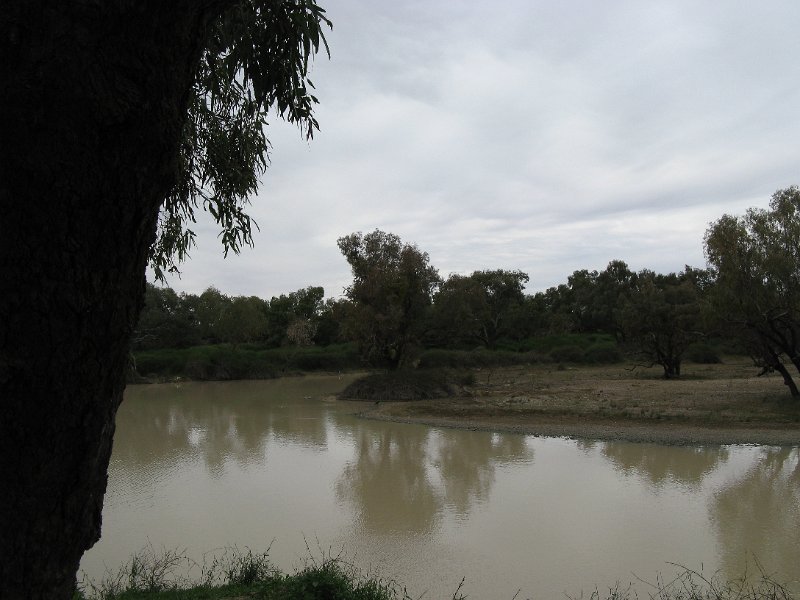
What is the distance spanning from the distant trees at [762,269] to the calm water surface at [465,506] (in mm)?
5781

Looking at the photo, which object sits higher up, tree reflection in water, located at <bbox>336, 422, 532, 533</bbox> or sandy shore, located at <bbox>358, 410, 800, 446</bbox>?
sandy shore, located at <bbox>358, 410, 800, 446</bbox>

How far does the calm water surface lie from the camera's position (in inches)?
282

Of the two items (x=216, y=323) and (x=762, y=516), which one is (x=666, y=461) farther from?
(x=216, y=323)

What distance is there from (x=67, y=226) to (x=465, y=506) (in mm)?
8992

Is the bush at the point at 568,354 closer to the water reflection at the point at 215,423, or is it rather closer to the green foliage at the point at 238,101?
the water reflection at the point at 215,423

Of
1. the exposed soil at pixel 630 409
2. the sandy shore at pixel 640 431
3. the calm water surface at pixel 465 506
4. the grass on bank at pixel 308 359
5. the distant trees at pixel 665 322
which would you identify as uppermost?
the distant trees at pixel 665 322

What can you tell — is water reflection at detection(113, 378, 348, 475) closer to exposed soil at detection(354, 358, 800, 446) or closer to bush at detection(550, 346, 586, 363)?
exposed soil at detection(354, 358, 800, 446)

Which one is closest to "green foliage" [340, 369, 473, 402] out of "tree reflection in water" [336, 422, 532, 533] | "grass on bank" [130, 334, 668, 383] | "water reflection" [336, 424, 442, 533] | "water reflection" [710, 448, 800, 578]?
"tree reflection in water" [336, 422, 532, 533]

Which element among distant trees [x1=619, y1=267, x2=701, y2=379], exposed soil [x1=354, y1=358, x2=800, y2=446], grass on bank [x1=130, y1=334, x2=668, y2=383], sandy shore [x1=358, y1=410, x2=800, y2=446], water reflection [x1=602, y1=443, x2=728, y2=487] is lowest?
water reflection [x1=602, y1=443, x2=728, y2=487]

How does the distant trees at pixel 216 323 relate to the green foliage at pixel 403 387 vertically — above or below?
above

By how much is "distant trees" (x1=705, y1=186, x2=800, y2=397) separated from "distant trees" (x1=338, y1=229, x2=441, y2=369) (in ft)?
38.7

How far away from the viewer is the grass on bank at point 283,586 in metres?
4.89

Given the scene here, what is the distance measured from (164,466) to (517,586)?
Result: 9.05m

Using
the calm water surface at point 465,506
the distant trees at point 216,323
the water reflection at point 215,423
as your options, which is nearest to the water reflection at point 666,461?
the calm water surface at point 465,506
